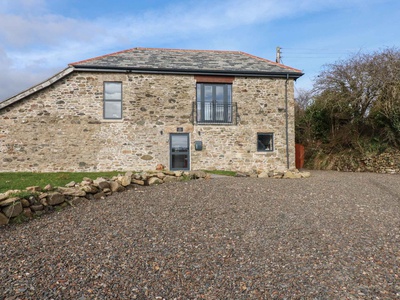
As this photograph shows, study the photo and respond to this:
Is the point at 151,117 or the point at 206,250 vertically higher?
the point at 151,117

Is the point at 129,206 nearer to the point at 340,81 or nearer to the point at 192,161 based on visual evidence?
the point at 192,161

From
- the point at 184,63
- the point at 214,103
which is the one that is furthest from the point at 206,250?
the point at 184,63

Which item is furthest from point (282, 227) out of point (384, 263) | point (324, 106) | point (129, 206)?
point (324, 106)

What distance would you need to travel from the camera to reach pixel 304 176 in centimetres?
1266

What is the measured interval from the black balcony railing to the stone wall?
0.28 metres

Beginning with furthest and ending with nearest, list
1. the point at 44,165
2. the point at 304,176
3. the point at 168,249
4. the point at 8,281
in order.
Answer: the point at 44,165 < the point at 304,176 < the point at 168,249 < the point at 8,281

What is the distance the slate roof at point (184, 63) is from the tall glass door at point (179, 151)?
10.4ft

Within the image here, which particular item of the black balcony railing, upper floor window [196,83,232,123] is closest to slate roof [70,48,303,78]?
upper floor window [196,83,232,123]

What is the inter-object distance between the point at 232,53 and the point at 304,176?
9.32 metres

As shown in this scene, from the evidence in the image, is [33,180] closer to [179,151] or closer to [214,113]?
[179,151]

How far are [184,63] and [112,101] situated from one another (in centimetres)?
407

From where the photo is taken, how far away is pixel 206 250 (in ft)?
14.8

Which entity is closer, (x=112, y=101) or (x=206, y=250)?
(x=206, y=250)

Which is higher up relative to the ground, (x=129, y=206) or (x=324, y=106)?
(x=324, y=106)
